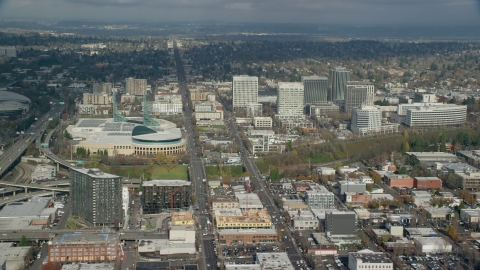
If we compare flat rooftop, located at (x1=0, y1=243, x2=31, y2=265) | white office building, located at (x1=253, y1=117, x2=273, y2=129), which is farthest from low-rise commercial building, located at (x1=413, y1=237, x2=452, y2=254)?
white office building, located at (x1=253, y1=117, x2=273, y2=129)

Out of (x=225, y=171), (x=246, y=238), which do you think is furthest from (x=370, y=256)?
(x=225, y=171)

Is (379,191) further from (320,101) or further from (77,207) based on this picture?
(320,101)

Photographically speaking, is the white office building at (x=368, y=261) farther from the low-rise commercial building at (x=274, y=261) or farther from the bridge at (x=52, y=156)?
the bridge at (x=52, y=156)

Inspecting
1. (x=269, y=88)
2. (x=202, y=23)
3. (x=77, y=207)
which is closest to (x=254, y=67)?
(x=269, y=88)

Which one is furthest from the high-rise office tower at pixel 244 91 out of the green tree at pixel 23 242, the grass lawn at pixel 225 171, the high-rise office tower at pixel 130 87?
the green tree at pixel 23 242

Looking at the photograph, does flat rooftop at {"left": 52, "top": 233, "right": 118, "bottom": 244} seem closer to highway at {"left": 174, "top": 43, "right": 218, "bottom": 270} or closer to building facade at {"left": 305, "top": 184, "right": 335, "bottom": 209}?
highway at {"left": 174, "top": 43, "right": 218, "bottom": 270}

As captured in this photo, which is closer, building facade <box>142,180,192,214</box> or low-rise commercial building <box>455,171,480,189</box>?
building facade <box>142,180,192,214</box>

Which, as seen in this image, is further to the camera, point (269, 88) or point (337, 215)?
point (269, 88)
